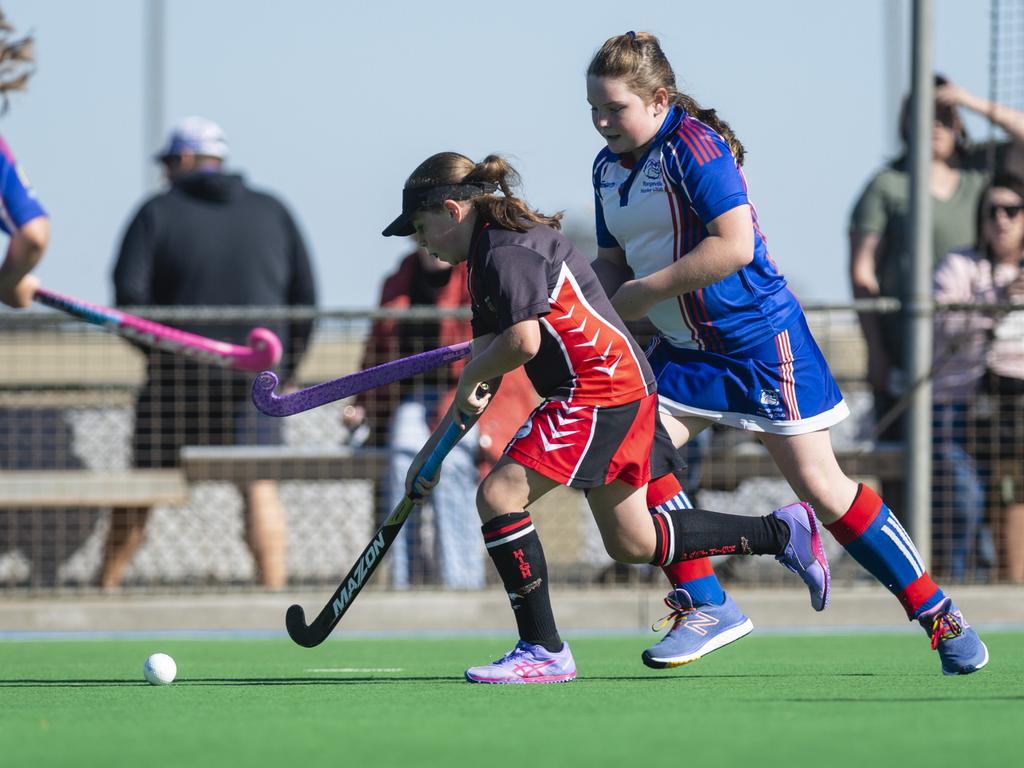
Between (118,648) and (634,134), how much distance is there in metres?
3.22

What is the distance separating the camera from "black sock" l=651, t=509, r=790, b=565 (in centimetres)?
499

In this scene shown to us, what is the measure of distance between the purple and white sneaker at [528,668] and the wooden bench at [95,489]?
371 centimetres

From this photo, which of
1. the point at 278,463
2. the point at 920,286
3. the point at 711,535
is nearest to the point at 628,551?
the point at 711,535

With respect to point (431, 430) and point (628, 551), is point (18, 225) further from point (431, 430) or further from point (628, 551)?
point (431, 430)

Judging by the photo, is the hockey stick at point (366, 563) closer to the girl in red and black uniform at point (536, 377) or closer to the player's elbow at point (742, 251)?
the girl in red and black uniform at point (536, 377)

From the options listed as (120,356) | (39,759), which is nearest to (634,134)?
(39,759)

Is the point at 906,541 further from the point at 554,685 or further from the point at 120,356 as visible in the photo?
the point at 120,356

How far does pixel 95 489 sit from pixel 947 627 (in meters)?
Result: 4.60

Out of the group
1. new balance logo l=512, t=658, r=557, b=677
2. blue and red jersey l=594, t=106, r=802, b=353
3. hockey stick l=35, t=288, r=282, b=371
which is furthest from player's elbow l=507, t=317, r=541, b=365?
hockey stick l=35, t=288, r=282, b=371

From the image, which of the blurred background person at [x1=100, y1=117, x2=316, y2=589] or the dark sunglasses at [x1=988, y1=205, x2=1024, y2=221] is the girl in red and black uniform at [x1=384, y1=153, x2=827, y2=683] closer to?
the blurred background person at [x1=100, y1=117, x2=316, y2=589]

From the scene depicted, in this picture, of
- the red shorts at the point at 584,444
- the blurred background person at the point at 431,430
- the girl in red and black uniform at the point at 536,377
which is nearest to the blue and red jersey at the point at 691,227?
the girl in red and black uniform at the point at 536,377

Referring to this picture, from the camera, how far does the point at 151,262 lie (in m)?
8.53

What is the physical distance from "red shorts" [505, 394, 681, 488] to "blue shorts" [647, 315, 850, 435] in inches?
11.1

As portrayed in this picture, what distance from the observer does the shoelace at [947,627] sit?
4852 mm
